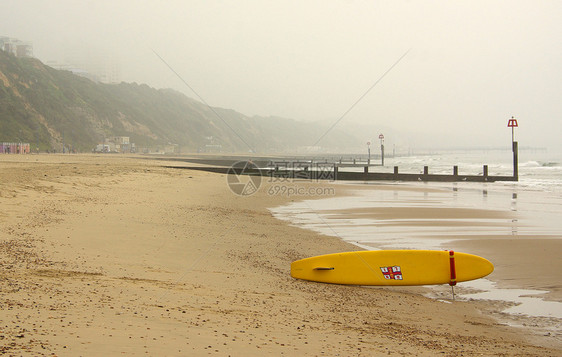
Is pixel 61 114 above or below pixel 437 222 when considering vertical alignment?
above

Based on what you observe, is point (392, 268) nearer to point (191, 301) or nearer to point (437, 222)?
point (191, 301)

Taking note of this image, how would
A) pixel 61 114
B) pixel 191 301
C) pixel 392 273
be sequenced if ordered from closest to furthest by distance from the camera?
pixel 191 301 → pixel 392 273 → pixel 61 114

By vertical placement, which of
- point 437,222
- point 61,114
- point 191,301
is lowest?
point 437,222

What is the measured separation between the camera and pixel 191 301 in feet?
16.9

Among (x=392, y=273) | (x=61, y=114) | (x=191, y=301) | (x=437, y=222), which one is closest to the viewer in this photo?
(x=191, y=301)

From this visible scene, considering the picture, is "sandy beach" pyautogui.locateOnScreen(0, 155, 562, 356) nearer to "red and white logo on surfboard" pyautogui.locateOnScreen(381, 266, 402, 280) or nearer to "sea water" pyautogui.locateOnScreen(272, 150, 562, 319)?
"red and white logo on surfboard" pyautogui.locateOnScreen(381, 266, 402, 280)

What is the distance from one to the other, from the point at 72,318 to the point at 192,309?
3.82 feet

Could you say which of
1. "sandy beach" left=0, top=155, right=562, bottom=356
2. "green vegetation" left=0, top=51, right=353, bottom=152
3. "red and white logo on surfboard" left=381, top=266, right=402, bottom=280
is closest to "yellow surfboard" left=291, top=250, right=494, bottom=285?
"red and white logo on surfboard" left=381, top=266, right=402, bottom=280

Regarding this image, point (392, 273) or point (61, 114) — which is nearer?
point (392, 273)

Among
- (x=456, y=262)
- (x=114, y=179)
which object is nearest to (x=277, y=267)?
(x=456, y=262)

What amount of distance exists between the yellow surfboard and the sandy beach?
0.69 feet

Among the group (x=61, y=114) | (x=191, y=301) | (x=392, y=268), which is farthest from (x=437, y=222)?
(x=61, y=114)

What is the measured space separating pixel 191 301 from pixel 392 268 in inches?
128

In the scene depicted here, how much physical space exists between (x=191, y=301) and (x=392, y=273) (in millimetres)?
3219
